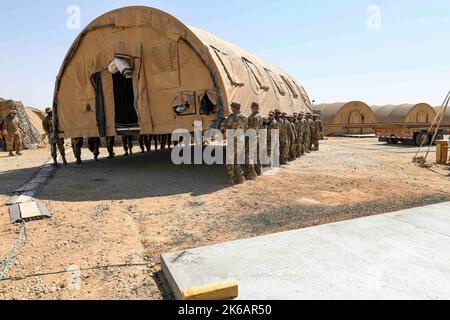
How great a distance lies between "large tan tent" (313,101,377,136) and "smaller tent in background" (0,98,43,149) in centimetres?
2009

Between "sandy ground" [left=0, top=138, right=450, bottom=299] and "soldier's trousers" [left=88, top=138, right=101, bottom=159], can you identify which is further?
"soldier's trousers" [left=88, top=138, right=101, bottom=159]

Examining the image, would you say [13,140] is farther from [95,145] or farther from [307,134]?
[307,134]

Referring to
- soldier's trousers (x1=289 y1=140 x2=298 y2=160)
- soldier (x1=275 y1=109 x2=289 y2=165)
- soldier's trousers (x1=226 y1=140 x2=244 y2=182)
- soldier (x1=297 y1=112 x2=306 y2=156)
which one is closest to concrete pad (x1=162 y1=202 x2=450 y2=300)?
soldier's trousers (x1=226 y1=140 x2=244 y2=182)

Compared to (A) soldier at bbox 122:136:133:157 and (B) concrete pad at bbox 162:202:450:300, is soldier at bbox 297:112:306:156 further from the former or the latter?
(B) concrete pad at bbox 162:202:450:300

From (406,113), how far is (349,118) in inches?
187

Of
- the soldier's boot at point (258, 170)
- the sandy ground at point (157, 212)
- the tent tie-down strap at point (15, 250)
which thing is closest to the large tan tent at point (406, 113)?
the sandy ground at point (157, 212)

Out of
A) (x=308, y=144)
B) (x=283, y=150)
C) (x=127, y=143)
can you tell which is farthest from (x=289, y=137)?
(x=127, y=143)

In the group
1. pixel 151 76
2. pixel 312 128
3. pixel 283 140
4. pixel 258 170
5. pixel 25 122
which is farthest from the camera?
pixel 25 122

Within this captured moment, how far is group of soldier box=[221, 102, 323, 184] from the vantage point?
7359mm

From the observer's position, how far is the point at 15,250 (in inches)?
150

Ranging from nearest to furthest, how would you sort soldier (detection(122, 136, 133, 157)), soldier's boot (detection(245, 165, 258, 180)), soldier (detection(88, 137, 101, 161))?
soldier's boot (detection(245, 165, 258, 180)) < soldier (detection(88, 137, 101, 161)) < soldier (detection(122, 136, 133, 157))

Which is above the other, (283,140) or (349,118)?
(349,118)

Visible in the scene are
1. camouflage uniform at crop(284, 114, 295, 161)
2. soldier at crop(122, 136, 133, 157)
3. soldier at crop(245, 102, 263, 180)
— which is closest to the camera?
soldier at crop(245, 102, 263, 180)

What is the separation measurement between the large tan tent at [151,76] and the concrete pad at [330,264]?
478 cm
